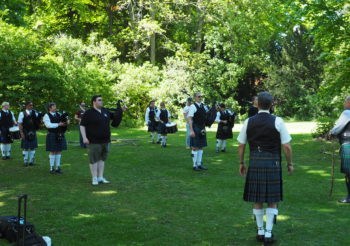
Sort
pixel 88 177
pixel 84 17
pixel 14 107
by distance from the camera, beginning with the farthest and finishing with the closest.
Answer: pixel 84 17, pixel 14 107, pixel 88 177

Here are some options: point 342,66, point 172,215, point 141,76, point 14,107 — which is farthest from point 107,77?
point 172,215

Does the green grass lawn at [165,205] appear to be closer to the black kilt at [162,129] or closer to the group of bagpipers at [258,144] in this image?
the group of bagpipers at [258,144]

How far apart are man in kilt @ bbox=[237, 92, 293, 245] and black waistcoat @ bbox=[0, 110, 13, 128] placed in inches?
364

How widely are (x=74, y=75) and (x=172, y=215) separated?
66.7ft

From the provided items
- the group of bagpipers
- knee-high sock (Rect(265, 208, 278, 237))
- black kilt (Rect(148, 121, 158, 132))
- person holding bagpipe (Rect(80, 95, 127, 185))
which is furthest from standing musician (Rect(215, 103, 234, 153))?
knee-high sock (Rect(265, 208, 278, 237))

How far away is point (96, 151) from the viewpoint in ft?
28.8

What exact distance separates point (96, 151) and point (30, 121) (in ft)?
11.1

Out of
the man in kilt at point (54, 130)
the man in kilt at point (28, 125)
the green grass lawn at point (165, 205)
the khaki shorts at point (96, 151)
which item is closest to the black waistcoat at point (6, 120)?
the green grass lawn at point (165, 205)

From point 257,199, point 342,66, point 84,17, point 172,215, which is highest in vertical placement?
point 84,17

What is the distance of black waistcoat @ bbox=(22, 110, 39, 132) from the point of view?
11320 mm

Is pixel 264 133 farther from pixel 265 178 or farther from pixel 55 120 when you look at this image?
pixel 55 120

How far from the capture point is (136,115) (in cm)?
Answer: 2872

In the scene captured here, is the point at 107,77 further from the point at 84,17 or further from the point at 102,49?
the point at 84,17

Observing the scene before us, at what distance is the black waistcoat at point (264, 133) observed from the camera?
4949 millimetres
